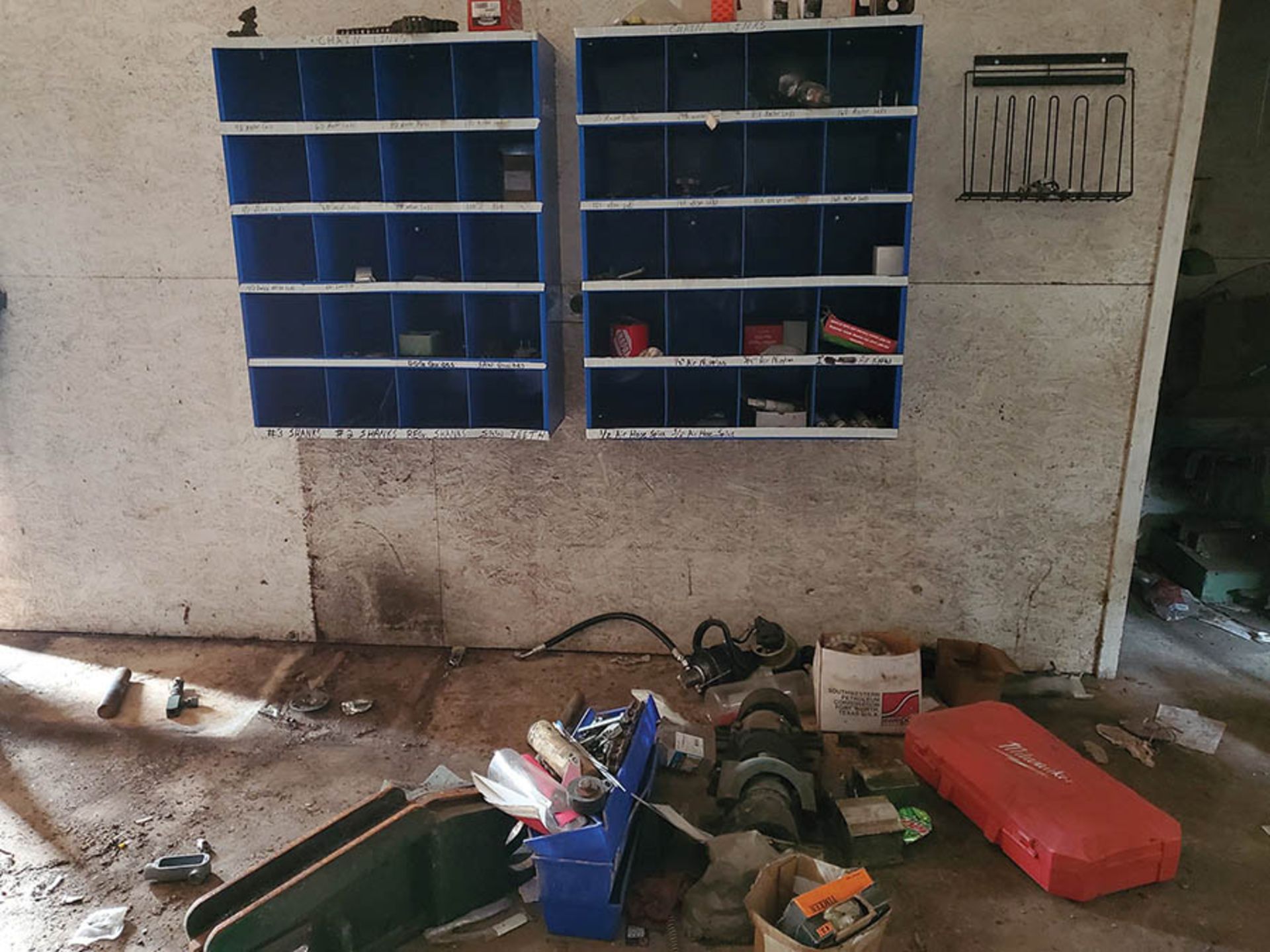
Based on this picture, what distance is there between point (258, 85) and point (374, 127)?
47 centimetres

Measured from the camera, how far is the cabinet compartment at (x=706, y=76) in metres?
2.39

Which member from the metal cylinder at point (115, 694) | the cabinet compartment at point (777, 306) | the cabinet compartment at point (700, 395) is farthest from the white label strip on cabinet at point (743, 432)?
the metal cylinder at point (115, 694)

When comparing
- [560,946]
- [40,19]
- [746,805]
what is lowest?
[560,946]

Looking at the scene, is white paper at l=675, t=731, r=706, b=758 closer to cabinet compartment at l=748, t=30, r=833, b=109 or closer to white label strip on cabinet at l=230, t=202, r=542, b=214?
white label strip on cabinet at l=230, t=202, r=542, b=214

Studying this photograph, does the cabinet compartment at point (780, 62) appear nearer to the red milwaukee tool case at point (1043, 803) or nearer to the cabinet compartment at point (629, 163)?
the cabinet compartment at point (629, 163)

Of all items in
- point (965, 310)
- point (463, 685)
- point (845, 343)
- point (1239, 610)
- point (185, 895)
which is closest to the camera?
point (185, 895)

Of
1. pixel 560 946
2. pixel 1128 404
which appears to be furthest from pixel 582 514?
pixel 1128 404

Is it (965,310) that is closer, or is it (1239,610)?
(965,310)

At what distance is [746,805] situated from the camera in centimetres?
203

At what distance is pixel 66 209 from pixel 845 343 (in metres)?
2.48

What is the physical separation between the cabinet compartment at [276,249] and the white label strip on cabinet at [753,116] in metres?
0.90

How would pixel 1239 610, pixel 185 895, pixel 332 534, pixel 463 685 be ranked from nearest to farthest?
pixel 185 895 → pixel 463 685 → pixel 332 534 → pixel 1239 610

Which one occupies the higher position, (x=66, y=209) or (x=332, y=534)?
(x=66, y=209)

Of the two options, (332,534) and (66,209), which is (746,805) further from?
(66,209)
